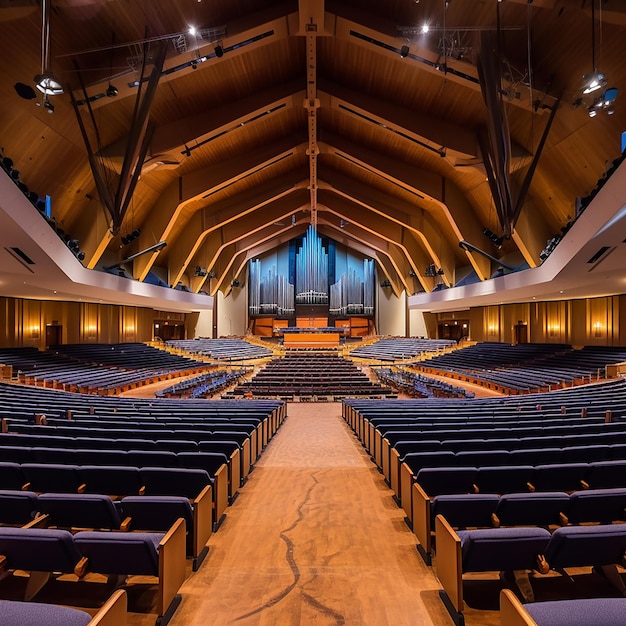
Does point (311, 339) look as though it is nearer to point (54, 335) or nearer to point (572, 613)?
point (54, 335)

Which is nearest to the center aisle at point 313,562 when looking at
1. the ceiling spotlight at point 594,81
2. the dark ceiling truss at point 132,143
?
the ceiling spotlight at point 594,81

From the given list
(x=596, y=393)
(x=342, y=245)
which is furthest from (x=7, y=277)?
(x=342, y=245)

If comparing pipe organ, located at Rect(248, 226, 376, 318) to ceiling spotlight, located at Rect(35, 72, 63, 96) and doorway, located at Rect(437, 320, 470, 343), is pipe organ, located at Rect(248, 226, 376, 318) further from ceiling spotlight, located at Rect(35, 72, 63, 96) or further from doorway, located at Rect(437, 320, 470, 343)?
ceiling spotlight, located at Rect(35, 72, 63, 96)

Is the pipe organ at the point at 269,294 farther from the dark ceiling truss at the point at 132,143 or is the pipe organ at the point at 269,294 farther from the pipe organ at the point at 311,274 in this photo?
the dark ceiling truss at the point at 132,143

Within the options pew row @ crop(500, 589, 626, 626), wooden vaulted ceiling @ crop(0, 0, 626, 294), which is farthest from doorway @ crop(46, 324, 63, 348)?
pew row @ crop(500, 589, 626, 626)

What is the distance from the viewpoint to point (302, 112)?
15.3 m

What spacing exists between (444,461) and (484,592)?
1.23 metres

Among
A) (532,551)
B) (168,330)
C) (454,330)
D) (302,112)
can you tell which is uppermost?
(302,112)

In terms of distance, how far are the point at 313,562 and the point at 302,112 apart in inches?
614

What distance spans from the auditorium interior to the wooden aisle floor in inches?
0.9

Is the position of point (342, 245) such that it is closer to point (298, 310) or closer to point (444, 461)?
point (298, 310)

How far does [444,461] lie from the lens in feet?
11.3

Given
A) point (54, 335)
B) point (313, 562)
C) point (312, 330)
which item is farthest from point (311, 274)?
point (313, 562)

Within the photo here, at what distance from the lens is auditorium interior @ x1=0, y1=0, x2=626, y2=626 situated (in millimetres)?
2273
